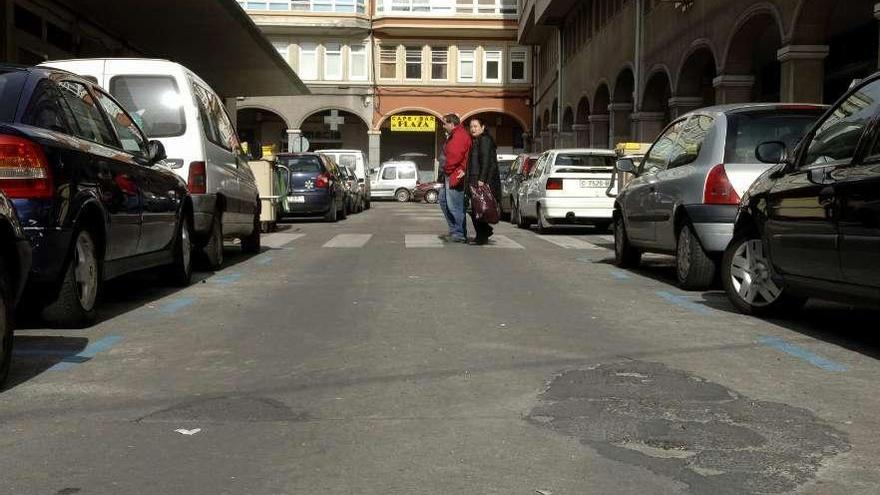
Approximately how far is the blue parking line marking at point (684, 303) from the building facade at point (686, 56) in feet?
24.6

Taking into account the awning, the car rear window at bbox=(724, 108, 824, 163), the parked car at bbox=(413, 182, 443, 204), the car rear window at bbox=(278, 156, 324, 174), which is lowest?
the parked car at bbox=(413, 182, 443, 204)

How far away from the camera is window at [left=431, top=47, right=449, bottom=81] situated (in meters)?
55.2

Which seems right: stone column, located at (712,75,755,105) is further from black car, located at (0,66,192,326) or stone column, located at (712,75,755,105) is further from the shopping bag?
black car, located at (0,66,192,326)

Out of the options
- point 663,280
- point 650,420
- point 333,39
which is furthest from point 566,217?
point 333,39

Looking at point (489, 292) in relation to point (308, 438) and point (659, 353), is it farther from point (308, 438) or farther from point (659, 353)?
point (308, 438)

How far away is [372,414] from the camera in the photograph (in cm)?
464

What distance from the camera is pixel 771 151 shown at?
7.51 meters

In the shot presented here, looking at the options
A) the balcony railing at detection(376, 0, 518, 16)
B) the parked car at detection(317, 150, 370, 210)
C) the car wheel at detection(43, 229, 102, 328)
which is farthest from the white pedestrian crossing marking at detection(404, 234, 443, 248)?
the balcony railing at detection(376, 0, 518, 16)

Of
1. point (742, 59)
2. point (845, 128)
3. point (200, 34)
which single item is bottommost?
point (845, 128)

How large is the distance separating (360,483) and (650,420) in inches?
56.8

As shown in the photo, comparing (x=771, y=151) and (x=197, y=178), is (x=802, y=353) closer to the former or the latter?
(x=771, y=151)

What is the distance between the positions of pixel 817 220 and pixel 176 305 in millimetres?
4687

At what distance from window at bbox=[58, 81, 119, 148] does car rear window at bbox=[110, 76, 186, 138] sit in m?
2.17

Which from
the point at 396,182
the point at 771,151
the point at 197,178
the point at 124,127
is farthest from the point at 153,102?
the point at 396,182
